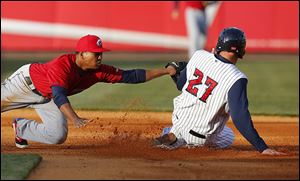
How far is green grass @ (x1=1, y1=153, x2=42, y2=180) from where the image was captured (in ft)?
19.2

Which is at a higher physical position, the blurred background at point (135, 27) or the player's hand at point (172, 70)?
the player's hand at point (172, 70)

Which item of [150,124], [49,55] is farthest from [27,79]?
[49,55]

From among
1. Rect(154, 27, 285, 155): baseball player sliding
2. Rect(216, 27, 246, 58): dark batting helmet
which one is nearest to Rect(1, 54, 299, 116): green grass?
Rect(154, 27, 285, 155): baseball player sliding

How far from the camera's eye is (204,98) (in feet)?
23.0

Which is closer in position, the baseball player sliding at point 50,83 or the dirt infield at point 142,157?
the dirt infield at point 142,157

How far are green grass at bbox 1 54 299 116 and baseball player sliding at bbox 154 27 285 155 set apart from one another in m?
4.29

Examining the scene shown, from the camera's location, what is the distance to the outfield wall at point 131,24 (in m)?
22.8

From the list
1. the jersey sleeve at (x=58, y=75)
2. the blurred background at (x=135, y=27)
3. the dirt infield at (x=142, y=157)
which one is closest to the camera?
the dirt infield at (x=142, y=157)

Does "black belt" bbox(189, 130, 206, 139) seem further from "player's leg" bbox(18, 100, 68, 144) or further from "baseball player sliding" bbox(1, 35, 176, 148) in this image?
Result: "player's leg" bbox(18, 100, 68, 144)

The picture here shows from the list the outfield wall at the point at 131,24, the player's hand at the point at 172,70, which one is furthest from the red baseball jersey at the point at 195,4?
the player's hand at the point at 172,70

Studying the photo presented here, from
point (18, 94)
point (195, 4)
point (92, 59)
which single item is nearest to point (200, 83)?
point (92, 59)

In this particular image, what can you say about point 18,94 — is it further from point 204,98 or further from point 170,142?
point 204,98

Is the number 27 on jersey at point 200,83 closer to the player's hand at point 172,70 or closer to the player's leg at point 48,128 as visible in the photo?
the player's hand at point 172,70

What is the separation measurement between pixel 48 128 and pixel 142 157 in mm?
1073
